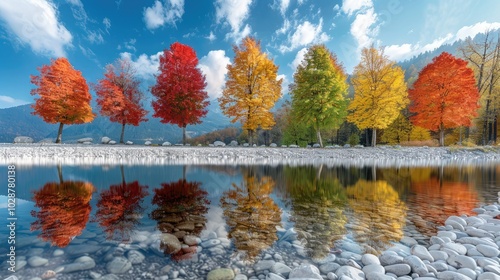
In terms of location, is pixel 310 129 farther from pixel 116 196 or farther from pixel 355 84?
pixel 116 196

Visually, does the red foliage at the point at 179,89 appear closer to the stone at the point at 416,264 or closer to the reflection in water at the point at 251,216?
the reflection in water at the point at 251,216

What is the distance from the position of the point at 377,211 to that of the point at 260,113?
60.9 feet

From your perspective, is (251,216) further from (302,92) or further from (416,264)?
(302,92)

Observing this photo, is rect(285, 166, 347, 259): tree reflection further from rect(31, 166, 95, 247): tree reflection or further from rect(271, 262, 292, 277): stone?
rect(31, 166, 95, 247): tree reflection

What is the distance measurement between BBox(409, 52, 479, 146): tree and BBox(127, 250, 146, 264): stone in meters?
30.9

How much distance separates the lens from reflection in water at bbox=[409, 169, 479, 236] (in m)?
5.42

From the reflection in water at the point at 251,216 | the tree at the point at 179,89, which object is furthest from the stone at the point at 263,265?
the tree at the point at 179,89

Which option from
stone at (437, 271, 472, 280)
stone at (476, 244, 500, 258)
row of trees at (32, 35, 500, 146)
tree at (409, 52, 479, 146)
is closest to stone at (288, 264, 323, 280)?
stone at (437, 271, 472, 280)

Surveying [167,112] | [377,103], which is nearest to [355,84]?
[377,103]

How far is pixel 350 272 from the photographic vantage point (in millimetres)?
3090

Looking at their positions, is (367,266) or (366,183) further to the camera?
(366,183)

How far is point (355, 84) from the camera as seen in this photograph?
2566cm

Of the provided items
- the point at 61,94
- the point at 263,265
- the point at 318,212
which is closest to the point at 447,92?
the point at 318,212

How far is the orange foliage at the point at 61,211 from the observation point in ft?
14.1
